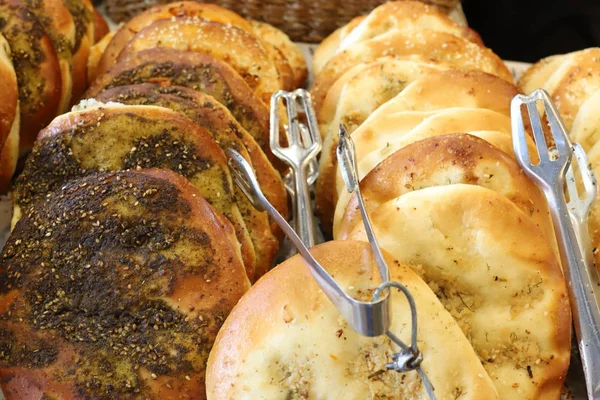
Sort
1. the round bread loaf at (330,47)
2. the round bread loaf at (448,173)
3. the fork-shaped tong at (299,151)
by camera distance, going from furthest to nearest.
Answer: the round bread loaf at (330,47) < the fork-shaped tong at (299,151) < the round bread loaf at (448,173)

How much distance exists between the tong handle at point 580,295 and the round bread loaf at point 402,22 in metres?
0.90

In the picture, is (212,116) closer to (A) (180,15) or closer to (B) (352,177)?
(B) (352,177)

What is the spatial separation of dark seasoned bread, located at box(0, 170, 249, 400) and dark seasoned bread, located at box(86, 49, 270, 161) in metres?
0.46

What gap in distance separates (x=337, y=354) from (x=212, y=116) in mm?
777

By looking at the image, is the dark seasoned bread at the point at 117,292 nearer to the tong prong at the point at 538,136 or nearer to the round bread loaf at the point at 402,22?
the tong prong at the point at 538,136

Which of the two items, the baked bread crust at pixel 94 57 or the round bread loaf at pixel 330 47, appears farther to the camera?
the round bread loaf at pixel 330 47

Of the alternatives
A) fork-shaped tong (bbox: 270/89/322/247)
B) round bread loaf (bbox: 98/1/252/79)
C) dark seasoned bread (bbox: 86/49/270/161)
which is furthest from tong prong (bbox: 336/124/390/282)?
round bread loaf (bbox: 98/1/252/79)

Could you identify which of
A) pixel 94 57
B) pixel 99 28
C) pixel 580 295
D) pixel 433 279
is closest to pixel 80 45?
pixel 94 57

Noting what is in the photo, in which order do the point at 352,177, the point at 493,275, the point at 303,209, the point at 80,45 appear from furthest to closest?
the point at 80,45, the point at 303,209, the point at 352,177, the point at 493,275

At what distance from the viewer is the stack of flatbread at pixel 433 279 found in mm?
1042

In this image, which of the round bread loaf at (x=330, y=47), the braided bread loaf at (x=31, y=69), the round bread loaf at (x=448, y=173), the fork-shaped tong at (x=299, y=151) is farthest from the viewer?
the round bread loaf at (x=330, y=47)

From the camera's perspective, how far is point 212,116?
5.20ft

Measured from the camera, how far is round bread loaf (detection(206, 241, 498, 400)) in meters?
1.03

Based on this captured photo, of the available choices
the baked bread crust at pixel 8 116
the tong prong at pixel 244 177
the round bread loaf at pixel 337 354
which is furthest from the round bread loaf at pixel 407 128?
the baked bread crust at pixel 8 116
